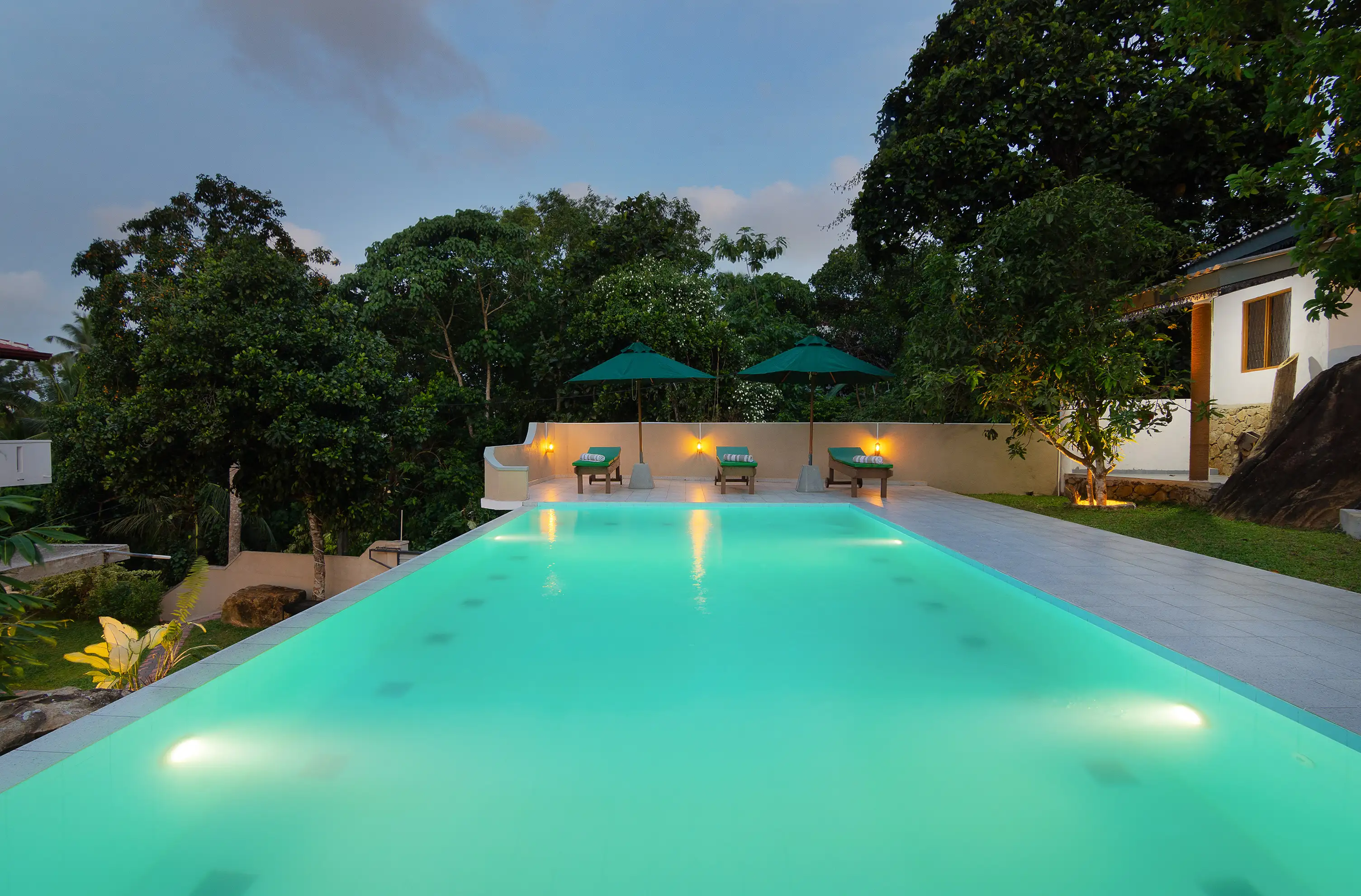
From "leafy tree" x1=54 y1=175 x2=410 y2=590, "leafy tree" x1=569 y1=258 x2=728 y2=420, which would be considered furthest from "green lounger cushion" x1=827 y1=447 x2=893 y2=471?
"leafy tree" x1=54 y1=175 x2=410 y2=590

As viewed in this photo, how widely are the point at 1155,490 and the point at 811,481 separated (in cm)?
528

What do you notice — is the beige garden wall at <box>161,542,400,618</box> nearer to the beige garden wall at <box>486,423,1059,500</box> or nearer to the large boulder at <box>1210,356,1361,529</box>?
the beige garden wall at <box>486,423,1059,500</box>

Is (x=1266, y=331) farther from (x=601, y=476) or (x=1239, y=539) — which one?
(x=601, y=476)

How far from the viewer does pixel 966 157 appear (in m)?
14.4

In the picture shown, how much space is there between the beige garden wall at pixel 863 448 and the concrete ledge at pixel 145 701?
7.78 m

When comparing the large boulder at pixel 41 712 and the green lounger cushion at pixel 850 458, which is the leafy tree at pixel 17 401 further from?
the green lounger cushion at pixel 850 458

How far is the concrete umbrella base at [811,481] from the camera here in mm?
10938

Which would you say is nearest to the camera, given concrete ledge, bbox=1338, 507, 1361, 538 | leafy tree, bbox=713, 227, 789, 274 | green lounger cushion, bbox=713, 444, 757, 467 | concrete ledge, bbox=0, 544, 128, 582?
concrete ledge, bbox=1338, 507, 1361, 538

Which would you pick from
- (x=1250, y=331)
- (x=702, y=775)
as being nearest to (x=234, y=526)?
(x=702, y=775)

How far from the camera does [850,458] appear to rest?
11.3 metres

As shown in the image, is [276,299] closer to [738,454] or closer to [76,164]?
[738,454]

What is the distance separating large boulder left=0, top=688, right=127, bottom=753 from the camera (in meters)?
3.66

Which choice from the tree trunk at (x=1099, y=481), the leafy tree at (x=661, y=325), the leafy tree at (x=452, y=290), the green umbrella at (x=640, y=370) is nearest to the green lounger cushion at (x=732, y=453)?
the green umbrella at (x=640, y=370)

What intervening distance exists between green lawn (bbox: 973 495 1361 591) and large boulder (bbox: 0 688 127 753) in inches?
334
